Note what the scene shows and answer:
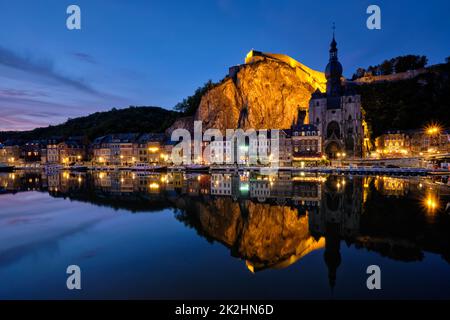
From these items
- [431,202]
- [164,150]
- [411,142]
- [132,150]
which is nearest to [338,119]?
[411,142]

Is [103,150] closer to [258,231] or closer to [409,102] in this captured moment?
[258,231]

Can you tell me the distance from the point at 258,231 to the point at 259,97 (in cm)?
5300

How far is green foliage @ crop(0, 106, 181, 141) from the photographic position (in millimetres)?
84875

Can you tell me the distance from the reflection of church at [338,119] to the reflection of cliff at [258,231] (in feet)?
139

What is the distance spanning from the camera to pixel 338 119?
5466 cm

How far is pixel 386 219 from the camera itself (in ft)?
40.1

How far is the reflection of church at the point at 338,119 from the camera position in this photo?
52.8 m

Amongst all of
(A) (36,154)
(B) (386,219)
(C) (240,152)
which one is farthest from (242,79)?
(A) (36,154)

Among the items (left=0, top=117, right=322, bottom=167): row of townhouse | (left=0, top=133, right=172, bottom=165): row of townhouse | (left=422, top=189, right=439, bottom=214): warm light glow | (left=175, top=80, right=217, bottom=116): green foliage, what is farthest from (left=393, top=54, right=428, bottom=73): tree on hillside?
(left=422, top=189, right=439, bottom=214): warm light glow

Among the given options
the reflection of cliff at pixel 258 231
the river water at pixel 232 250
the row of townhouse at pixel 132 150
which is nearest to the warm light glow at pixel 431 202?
the river water at pixel 232 250

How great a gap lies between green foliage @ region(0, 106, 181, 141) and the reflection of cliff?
65.5 metres

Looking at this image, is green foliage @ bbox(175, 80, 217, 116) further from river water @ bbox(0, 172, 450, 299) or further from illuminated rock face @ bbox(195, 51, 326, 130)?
river water @ bbox(0, 172, 450, 299)

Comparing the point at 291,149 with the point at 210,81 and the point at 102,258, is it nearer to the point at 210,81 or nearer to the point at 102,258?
the point at 210,81
